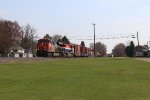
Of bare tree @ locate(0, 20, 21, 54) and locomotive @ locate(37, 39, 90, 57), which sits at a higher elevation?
bare tree @ locate(0, 20, 21, 54)

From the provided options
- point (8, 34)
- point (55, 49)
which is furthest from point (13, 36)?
point (55, 49)

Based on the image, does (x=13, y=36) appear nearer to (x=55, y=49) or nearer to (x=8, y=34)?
(x=8, y=34)

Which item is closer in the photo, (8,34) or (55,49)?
(55,49)

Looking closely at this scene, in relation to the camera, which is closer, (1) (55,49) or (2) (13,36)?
(1) (55,49)

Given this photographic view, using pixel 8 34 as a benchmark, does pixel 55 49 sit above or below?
below

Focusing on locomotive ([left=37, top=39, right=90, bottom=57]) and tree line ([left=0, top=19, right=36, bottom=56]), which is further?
tree line ([left=0, top=19, right=36, bottom=56])

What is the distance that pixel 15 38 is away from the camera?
424ft

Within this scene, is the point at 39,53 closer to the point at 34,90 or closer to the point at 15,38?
the point at 15,38

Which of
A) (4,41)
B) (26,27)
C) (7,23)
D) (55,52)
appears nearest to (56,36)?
(26,27)

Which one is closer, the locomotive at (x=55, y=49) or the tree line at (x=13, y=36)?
the locomotive at (x=55, y=49)

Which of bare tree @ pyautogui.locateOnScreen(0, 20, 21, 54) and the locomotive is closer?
the locomotive

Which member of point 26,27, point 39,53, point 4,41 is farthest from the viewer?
point 26,27

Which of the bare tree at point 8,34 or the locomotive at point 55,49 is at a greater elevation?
the bare tree at point 8,34

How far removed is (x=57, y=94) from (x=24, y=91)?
1499 millimetres
